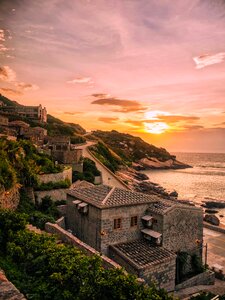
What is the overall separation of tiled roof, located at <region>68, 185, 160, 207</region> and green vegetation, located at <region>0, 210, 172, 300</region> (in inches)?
220

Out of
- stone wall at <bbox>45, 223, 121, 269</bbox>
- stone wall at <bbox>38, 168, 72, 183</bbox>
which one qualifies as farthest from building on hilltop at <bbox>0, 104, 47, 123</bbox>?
stone wall at <bbox>45, 223, 121, 269</bbox>

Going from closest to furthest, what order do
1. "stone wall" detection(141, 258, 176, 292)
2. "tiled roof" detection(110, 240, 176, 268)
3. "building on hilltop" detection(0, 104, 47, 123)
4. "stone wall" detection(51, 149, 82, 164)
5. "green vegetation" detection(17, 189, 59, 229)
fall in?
1. "stone wall" detection(141, 258, 176, 292)
2. "tiled roof" detection(110, 240, 176, 268)
3. "green vegetation" detection(17, 189, 59, 229)
4. "stone wall" detection(51, 149, 82, 164)
5. "building on hilltop" detection(0, 104, 47, 123)

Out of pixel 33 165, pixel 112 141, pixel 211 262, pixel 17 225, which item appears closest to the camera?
pixel 17 225

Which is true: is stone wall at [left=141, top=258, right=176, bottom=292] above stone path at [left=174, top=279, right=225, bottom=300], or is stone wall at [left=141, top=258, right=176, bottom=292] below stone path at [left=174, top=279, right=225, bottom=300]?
above

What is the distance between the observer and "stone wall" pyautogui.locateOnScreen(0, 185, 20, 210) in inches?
672

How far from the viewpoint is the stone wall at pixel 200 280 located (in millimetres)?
16234

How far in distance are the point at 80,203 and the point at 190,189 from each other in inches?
2341

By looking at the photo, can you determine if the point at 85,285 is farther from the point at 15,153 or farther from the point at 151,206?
the point at 15,153

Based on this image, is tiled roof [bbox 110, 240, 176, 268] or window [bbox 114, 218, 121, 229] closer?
tiled roof [bbox 110, 240, 176, 268]

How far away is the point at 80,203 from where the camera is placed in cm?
1811

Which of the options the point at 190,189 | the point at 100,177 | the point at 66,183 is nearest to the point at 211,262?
the point at 66,183

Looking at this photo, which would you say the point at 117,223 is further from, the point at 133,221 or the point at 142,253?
the point at 142,253

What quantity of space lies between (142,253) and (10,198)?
33.0 ft

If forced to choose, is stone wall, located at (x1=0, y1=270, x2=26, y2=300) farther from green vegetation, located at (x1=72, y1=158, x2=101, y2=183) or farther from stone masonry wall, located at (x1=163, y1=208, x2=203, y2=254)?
green vegetation, located at (x1=72, y1=158, x2=101, y2=183)
